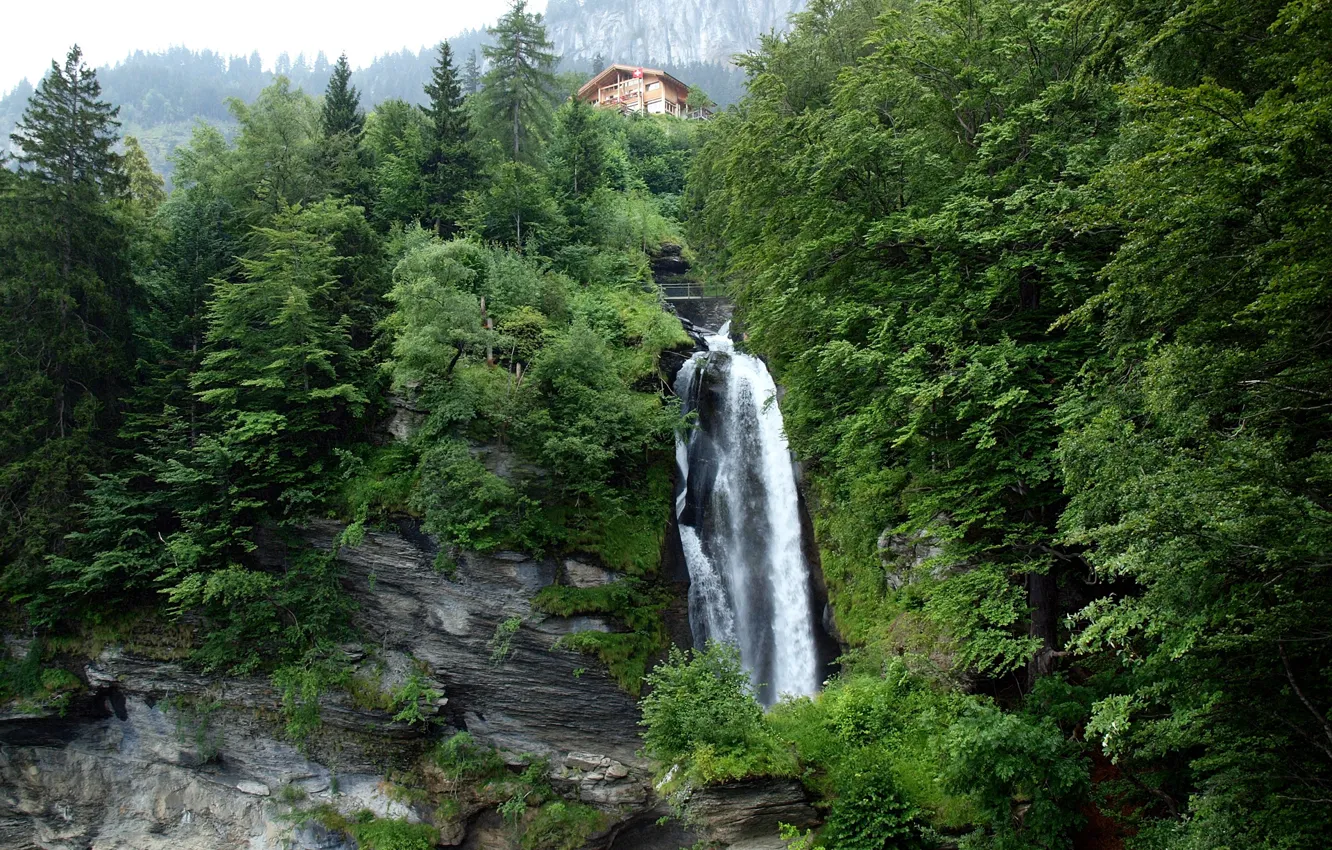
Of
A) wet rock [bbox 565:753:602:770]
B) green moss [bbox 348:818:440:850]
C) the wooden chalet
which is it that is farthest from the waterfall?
the wooden chalet

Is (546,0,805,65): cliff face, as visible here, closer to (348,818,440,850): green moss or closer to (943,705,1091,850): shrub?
(348,818,440,850): green moss

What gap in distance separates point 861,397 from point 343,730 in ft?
44.8

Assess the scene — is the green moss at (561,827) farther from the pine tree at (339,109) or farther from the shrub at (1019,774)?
the pine tree at (339,109)

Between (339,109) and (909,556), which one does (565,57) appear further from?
(909,556)

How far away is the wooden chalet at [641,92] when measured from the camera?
5588 cm

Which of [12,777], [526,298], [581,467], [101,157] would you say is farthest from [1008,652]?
[101,157]

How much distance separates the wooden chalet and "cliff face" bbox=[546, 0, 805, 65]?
60399 mm

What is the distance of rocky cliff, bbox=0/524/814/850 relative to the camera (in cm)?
1641

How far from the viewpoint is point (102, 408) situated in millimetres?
17656

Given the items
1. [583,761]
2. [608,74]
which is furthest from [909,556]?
[608,74]

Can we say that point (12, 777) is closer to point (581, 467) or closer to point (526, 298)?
point (581, 467)

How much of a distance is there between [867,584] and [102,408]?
1830 centimetres

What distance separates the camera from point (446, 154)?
24.7 m

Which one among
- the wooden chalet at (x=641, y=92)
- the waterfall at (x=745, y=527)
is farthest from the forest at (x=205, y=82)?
the waterfall at (x=745, y=527)
